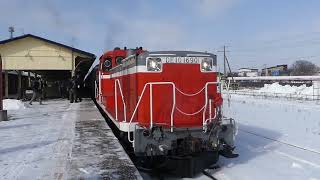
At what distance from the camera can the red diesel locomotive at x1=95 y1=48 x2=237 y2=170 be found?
27.3ft

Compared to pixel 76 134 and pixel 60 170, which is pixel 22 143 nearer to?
pixel 76 134

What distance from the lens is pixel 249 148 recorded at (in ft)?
39.2

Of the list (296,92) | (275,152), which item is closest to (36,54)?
(275,152)

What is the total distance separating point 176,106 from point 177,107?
0.03 m

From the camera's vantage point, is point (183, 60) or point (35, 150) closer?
point (183, 60)

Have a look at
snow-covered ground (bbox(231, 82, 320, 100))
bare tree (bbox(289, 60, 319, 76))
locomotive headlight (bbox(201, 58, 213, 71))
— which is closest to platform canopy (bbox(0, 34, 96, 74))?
snow-covered ground (bbox(231, 82, 320, 100))

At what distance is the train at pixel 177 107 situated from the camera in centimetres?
832

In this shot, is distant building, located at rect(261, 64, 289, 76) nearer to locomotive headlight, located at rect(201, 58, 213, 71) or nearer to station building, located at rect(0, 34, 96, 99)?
station building, located at rect(0, 34, 96, 99)

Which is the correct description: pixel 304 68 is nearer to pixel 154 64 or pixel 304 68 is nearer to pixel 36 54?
pixel 36 54

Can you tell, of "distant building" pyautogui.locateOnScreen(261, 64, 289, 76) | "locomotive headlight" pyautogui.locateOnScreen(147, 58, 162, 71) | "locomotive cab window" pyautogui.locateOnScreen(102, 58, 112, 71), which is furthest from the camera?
"distant building" pyautogui.locateOnScreen(261, 64, 289, 76)

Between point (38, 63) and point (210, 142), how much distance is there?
925 inches

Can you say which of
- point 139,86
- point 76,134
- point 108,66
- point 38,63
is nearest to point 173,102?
point 139,86

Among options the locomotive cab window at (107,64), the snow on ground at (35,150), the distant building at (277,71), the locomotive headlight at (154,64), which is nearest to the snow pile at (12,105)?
the snow on ground at (35,150)

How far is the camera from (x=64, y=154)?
335 inches
